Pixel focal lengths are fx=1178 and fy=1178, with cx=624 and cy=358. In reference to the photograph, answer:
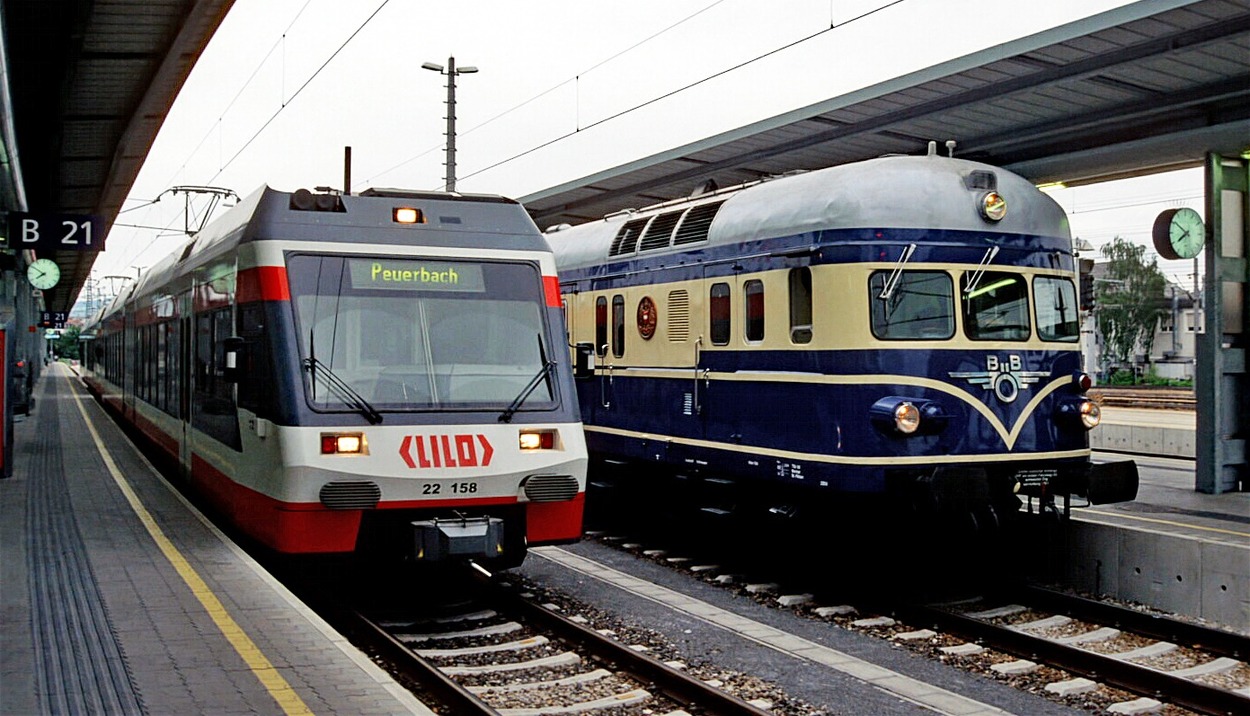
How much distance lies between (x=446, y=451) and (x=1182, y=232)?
425 inches

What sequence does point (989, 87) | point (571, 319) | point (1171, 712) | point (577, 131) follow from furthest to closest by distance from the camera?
point (577, 131) < point (571, 319) < point (989, 87) < point (1171, 712)

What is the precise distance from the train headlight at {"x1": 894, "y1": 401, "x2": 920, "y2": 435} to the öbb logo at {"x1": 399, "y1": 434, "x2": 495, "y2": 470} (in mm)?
3253

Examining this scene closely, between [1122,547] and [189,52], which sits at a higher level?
[189,52]

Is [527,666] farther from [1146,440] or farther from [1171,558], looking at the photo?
[1146,440]

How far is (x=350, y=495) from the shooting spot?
8438 millimetres

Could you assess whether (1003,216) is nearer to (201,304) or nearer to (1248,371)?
(1248,371)

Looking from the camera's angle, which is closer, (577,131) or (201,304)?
(201,304)

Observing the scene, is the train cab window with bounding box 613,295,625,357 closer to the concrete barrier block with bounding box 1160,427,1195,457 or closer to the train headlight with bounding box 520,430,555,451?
the train headlight with bounding box 520,430,555,451

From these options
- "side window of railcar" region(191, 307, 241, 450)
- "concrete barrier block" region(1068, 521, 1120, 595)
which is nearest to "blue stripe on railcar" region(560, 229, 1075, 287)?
"concrete barrier block" region(1068, 521, 1120, 595)

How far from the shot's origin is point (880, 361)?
970 cm

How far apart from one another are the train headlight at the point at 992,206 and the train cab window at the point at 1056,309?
0.71 m

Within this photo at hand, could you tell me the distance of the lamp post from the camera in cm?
2572

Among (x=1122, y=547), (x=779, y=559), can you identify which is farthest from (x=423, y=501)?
(x=1122, y=547)

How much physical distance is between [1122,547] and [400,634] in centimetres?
641
